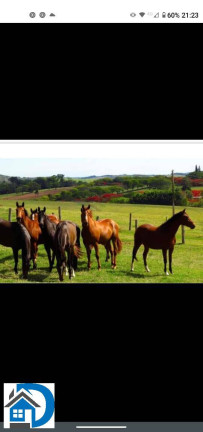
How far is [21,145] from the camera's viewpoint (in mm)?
5965

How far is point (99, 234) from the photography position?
7047mm

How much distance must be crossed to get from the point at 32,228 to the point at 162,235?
7.46 feet

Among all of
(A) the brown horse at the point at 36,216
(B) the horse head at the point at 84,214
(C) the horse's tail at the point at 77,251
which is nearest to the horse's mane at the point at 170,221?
(B) the horse head at the point at 84,214

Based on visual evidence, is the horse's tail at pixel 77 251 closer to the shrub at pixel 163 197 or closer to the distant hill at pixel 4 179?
the shrub at pixel 163 197

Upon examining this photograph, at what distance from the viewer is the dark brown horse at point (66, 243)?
6.68 m

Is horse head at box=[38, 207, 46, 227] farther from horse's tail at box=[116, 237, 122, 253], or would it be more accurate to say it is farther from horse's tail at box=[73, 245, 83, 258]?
horse's tail at box=[116, 237, 122, 253]

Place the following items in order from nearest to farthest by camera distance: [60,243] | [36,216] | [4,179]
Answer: [4,179]
[60,243]
[36,216]

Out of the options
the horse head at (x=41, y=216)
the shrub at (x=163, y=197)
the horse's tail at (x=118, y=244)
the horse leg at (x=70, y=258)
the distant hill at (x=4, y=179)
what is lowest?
the horse leg at (x=70, y=258)

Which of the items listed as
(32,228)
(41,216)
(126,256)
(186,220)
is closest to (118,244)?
(126,256)

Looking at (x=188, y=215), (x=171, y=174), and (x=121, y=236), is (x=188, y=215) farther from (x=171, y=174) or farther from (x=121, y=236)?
(x=121, y=236)

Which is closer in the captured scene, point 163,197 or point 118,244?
point 163,197

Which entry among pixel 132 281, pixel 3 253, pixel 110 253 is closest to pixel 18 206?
pixel 3 253

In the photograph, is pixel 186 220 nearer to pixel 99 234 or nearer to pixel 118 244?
pixel 118 244

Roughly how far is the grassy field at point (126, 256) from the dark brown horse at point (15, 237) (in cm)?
11
